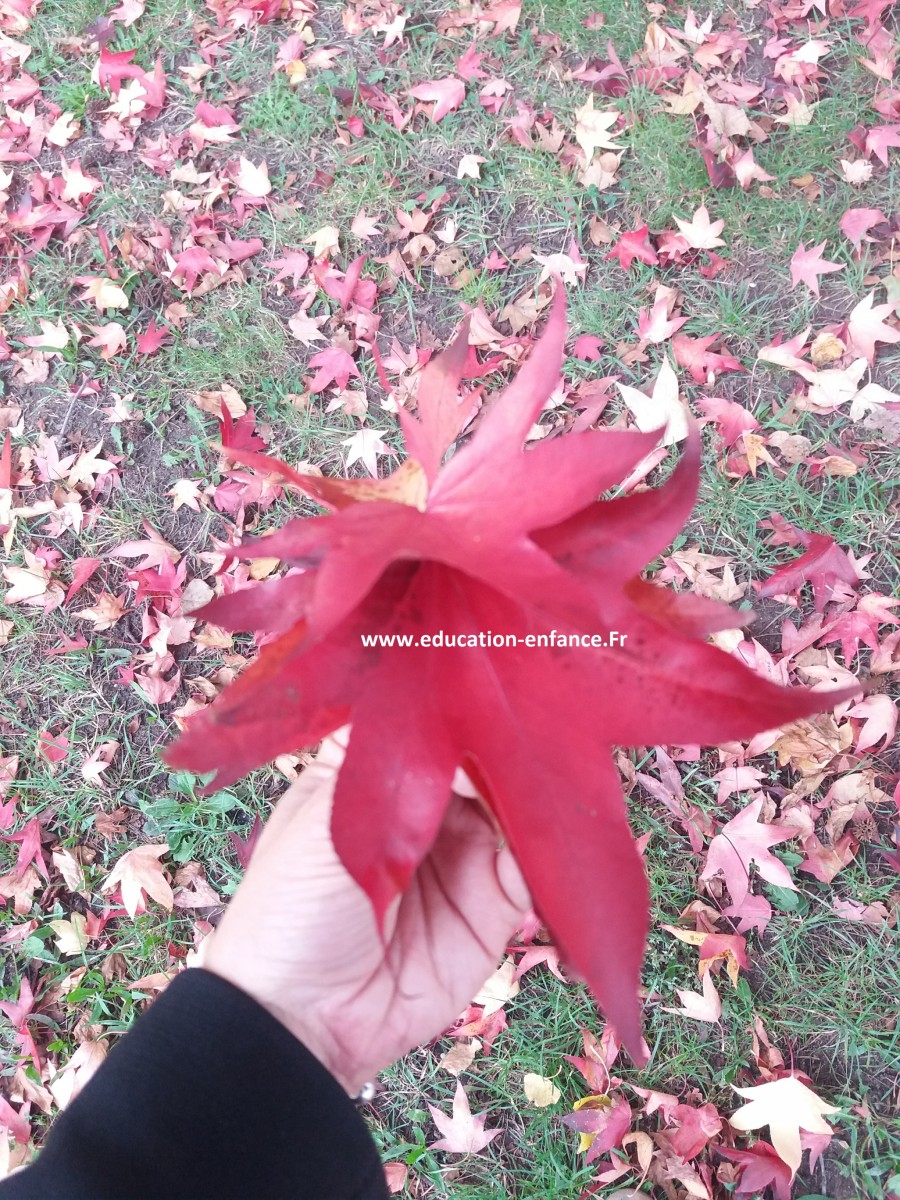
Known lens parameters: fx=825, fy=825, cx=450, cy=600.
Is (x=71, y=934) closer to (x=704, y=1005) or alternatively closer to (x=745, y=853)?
(x=704, y=1005)

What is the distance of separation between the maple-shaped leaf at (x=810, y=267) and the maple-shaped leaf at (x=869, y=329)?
158 mm

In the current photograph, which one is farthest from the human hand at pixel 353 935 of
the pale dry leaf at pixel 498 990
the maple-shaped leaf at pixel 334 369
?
the maple-shaped leaf at pixel 334 369

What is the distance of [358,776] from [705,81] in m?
2.92

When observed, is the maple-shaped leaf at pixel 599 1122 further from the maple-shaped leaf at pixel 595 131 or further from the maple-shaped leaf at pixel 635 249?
the maple-shaped leaf at pixel 595 131

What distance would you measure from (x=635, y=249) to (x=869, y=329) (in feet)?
2.44

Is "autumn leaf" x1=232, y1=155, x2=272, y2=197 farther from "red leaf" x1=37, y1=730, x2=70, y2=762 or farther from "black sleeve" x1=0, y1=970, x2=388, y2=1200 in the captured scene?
"black sleeve" x1=0, y1=970, x2=388, y2=1200

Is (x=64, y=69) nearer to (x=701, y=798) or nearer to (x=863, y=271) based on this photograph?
(x=863, y=271)

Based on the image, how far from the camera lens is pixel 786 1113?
6.06ft

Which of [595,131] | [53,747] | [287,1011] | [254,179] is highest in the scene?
[254,179]

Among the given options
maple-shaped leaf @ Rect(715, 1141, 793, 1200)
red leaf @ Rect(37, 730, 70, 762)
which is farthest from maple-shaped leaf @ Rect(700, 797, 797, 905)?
red leaf @ Rect(37, 730, 70, 762)

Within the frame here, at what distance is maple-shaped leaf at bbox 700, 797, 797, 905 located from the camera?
2025 mm

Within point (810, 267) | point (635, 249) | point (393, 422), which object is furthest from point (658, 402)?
point (393, 422)

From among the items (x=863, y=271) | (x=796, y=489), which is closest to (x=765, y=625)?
(x=796, y=489)

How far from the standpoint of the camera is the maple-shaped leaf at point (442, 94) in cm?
295
